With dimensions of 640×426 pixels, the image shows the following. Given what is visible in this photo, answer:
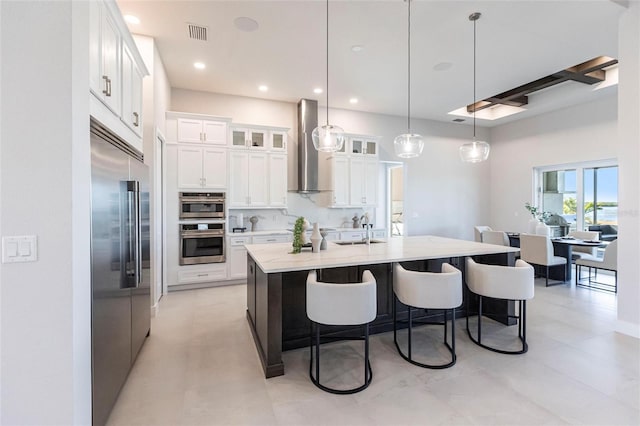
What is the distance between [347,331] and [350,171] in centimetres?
360

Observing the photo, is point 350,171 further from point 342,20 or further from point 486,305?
point 486,305

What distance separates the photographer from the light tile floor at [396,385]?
1914mm

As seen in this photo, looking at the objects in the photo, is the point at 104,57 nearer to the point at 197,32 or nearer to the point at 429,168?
the point at 197,32

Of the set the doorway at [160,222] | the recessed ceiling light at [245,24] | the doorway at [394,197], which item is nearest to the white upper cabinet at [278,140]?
the doorway at [160,222]

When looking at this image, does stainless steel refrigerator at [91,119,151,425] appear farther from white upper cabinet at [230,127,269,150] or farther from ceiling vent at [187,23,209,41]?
white upper cabinet at [230,127,269,150]

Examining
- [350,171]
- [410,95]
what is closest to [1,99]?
[350,171]

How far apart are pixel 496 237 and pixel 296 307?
188 inches

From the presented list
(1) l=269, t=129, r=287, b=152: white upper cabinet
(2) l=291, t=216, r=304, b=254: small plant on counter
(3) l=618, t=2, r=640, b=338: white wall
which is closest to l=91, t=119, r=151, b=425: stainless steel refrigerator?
(2) l=291, t=216, r=304, b=254: small plant on counter

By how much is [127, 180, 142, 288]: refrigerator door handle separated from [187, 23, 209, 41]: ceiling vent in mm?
2194

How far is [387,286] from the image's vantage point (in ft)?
10.5

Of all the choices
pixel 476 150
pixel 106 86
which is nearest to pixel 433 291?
pixel 476 150

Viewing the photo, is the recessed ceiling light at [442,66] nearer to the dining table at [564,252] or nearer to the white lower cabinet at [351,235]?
the white lower cabinet at [351,235]

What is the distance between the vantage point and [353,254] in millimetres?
2865

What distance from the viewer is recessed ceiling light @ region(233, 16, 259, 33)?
3274mm
